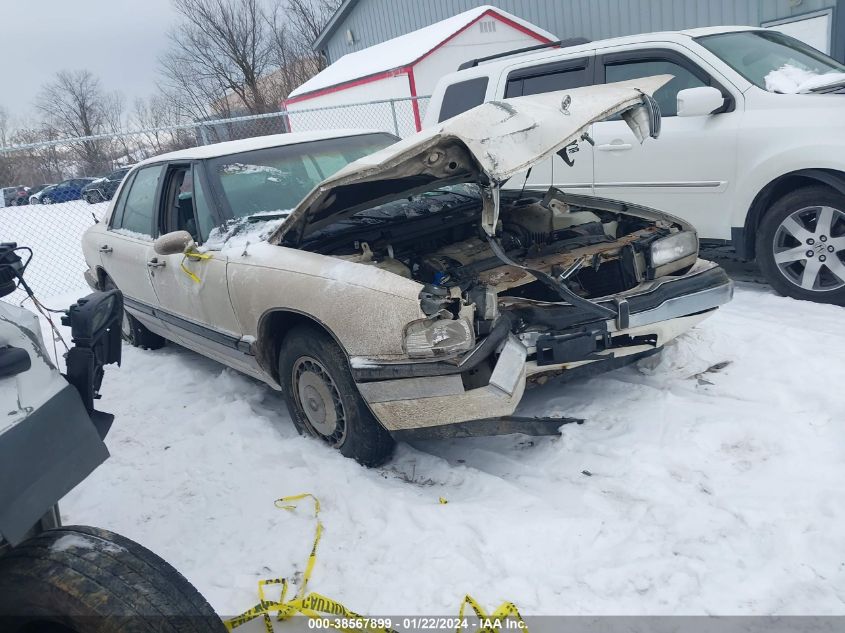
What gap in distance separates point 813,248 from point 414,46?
13247mm

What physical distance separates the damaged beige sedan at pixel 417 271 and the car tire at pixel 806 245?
4.53ft

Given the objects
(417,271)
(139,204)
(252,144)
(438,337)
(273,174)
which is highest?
(252,144)

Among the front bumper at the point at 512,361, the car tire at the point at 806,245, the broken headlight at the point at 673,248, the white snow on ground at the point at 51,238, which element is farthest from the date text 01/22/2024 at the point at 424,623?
the white snow on ground at the point at 51,238

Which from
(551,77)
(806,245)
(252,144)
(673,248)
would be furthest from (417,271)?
(551,77)

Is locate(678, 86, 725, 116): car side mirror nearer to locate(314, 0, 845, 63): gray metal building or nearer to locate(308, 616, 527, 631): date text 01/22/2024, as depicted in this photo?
locate(308, 616, 527, 631): date text 01/22/2024

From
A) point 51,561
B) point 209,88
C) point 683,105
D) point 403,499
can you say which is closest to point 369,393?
point 403,499

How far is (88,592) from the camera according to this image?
1582 mm

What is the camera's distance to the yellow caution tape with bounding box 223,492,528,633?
2.17 metres

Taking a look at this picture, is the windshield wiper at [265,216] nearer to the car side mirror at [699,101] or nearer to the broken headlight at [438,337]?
the broken headlight at [438,337]

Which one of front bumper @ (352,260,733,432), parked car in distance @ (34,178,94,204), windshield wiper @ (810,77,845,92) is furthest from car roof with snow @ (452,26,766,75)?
parked car in distance @ (34,178,94,204)

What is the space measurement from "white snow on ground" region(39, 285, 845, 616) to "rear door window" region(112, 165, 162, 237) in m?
1.60

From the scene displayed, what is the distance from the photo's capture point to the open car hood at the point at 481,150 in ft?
8.62

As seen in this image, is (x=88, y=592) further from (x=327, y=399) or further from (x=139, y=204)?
(x=139, y=204)

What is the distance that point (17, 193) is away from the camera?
46.0 feet
